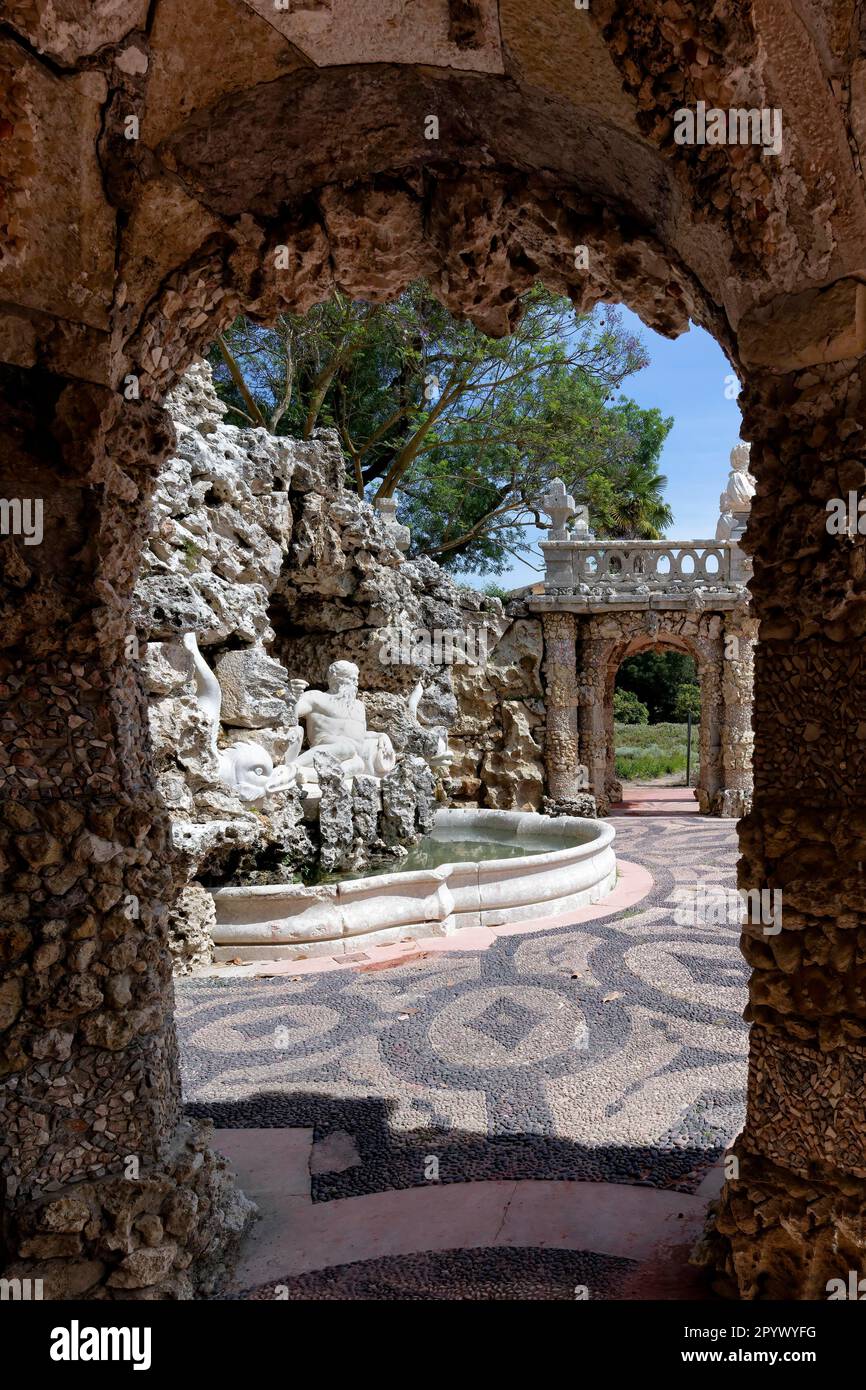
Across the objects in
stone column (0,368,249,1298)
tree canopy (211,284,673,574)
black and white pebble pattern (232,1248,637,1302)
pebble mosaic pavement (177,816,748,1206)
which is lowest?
pebble mosaic pavement (177,816,748,1206)

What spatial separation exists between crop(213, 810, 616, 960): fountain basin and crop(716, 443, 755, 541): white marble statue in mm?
7541

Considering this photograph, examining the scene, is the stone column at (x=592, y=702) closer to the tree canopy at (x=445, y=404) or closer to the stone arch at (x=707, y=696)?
the stone arch at (x=707, y=696)

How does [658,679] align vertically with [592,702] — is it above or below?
above

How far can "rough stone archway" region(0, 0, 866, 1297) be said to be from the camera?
6.70 ft

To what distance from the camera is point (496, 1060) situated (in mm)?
4262

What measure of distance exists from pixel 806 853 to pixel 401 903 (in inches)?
186

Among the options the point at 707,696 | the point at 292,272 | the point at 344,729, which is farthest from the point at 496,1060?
the point at 707,696

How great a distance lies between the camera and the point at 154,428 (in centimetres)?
262

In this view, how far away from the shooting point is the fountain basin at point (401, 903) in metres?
6.17

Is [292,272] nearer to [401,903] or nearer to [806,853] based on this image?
[806,853]

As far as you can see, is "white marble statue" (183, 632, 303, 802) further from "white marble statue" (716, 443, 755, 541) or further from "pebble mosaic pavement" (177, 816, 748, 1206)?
"white marble statue" (716, 443, 755, 541)

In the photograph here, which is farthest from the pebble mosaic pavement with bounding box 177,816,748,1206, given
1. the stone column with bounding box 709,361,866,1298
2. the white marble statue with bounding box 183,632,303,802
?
the white marble statue with bounding box 183,632,303,802

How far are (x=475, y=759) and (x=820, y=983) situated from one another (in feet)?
39.6
